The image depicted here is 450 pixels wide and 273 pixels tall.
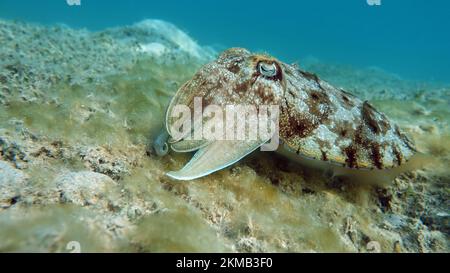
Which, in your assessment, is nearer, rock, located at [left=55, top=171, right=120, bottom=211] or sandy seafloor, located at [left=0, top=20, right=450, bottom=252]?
sandy seafloor, located at [left=0, top=20, right=450, bottom=252]

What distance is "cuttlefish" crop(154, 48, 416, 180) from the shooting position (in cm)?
324

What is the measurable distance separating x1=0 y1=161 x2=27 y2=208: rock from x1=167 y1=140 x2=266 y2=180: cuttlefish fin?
1.29 meters

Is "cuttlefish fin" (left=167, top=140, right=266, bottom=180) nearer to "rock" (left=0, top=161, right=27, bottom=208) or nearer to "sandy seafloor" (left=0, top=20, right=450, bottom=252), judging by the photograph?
"sandy seafloor" (left=0, top=20, right=450, bottom=252)

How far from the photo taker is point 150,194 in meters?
2.96

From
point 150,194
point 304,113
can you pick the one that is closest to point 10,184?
point 150,194

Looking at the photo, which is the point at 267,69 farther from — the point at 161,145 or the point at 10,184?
the point at 10,184

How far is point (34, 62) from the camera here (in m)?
5.86

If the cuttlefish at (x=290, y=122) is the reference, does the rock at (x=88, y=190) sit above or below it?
below

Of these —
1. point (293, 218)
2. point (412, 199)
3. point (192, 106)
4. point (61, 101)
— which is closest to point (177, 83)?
point (61, 101)

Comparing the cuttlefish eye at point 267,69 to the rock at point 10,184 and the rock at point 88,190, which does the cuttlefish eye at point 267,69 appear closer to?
the rock at point 88,190

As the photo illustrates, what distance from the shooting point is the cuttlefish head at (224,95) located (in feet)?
10.1

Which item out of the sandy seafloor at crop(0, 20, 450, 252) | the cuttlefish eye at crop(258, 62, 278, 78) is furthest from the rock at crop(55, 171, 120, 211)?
the cuttlefish eye at crop(258, 62, 278, 78)

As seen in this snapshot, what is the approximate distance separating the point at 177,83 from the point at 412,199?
470 cm

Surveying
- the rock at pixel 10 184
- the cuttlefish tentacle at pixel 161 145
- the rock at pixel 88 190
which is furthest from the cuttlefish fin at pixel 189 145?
the rock at pixel 10 184
